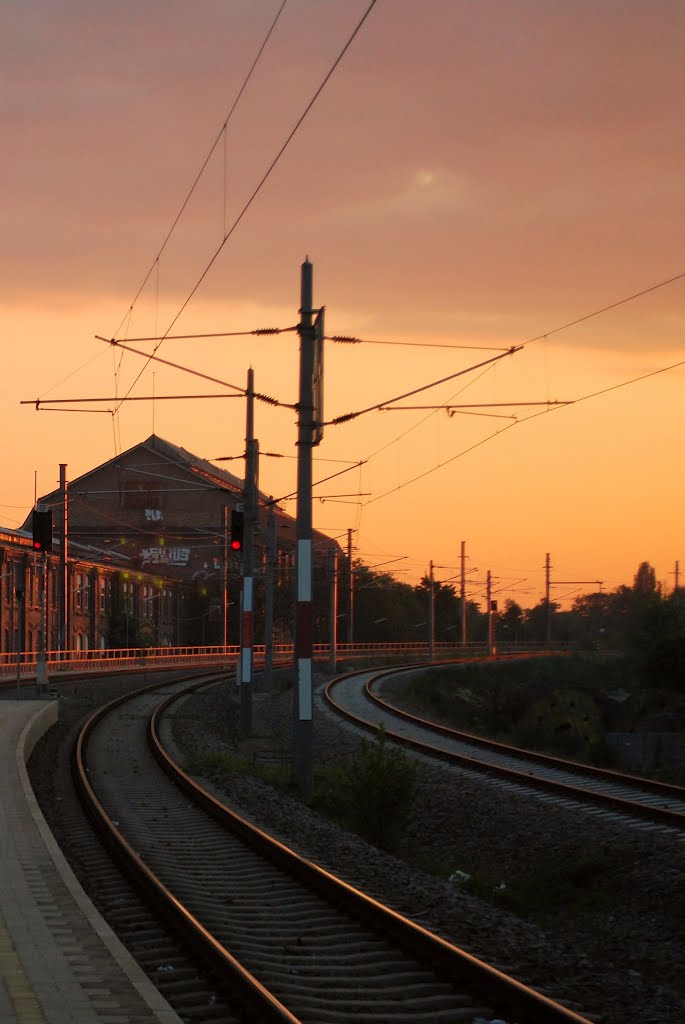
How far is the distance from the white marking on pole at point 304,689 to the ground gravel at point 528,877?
1351 millimetres

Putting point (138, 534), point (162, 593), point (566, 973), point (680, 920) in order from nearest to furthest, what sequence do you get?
point (566, 973), point (680, 920), point (162, 593), point (138, 534)

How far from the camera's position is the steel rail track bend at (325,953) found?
798cm

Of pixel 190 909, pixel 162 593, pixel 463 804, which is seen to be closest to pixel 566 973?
pixel 190 909

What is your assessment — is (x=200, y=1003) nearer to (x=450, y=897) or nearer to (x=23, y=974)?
(x=23, y=974)

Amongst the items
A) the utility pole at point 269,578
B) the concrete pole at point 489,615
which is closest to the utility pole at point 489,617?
the concrete pole at point 489,615

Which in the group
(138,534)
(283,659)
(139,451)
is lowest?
(283,659)

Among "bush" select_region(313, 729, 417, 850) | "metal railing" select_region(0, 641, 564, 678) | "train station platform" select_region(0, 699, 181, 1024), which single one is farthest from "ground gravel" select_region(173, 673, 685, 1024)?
"metal railing" select_region(0, 641, 564, 678)

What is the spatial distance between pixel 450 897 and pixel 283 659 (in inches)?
2898

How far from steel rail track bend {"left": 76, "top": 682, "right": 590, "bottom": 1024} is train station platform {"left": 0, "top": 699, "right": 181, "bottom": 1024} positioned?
724 mm

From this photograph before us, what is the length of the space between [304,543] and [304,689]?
2.41 meters

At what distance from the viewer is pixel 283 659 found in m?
85.3

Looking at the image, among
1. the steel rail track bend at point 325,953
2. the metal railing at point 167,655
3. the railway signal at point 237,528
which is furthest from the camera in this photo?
the metal railing at point 167,655

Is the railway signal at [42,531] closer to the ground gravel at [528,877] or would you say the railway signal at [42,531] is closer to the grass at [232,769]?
the grass at [232,769]

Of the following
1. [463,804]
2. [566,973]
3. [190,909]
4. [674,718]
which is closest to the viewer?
[566,973]
